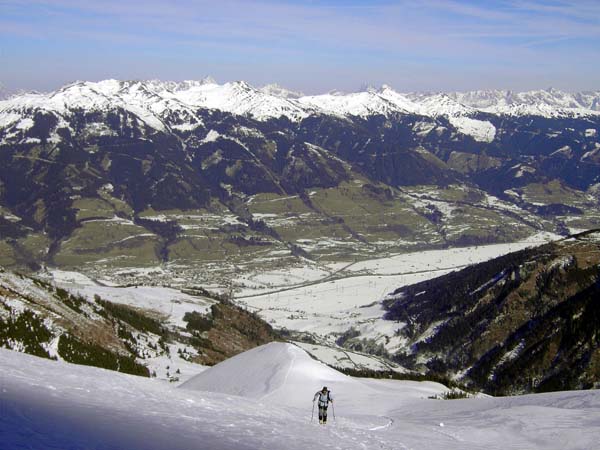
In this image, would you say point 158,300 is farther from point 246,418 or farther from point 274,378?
point 246,418

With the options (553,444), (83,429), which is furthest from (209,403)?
(553,444)

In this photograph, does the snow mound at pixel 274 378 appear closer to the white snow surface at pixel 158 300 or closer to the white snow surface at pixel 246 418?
the white snow surface at pixel 246 418

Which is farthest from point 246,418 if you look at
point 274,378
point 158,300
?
point 158,300

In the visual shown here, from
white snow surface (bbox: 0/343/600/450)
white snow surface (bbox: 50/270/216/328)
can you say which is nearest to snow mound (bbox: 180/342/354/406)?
white snow surface (bbox: 0/343/600/450)

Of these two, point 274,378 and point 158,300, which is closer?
point 274,378

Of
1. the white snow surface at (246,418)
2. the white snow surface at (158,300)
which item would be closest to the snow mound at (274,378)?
the white snow surface at (246,418)

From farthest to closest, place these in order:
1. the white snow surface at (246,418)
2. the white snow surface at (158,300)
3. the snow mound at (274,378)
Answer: the white snow surface at (158,300) → the snow mound at (274,378) → the white snow surface at (246,418)

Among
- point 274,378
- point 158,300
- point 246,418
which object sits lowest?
point 158,300
